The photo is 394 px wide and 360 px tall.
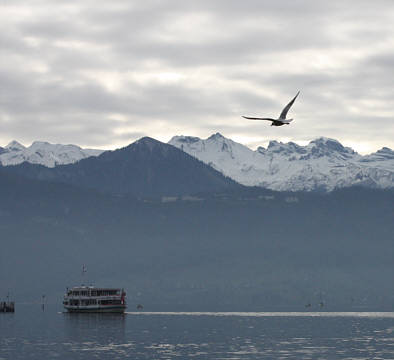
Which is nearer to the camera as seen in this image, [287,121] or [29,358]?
[287,121]

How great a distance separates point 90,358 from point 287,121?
90.9 m

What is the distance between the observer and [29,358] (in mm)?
182625

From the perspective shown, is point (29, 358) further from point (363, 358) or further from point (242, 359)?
point (363, 358)

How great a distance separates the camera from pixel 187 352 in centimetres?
19438

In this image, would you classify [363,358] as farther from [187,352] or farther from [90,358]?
[90,358]

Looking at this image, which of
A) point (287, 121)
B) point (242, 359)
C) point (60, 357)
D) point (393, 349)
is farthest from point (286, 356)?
point (287, 121)

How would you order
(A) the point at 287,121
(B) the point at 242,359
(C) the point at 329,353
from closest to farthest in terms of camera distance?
(A) the point at 287,121
(B) the point at 242,359
(C) the point at 329,353

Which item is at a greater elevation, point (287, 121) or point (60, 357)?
point (287, 121)

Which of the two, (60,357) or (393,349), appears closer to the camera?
(60,357)

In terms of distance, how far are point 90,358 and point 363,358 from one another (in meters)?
46.4

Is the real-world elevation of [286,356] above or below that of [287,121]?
below

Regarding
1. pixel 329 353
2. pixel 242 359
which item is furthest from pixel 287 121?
pixel 329 353

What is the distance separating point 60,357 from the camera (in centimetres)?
18462

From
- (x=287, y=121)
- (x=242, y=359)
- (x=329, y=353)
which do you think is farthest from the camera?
(x=329, y=353)
